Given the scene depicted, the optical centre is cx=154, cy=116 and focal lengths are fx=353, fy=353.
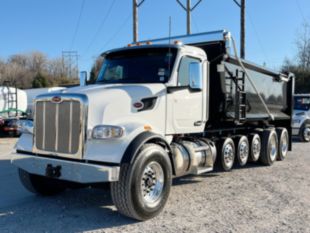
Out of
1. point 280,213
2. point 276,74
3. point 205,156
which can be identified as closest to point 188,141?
point 205,156

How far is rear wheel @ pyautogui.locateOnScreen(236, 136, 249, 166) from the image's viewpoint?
29.9 ft

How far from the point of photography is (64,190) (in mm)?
6801

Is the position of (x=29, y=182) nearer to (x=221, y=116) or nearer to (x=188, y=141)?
(x=188, y=141)

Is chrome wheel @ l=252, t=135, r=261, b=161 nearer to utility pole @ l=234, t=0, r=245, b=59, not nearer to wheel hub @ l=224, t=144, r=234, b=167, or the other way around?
wheel hub @ l=224, t=144, r=234, b=167

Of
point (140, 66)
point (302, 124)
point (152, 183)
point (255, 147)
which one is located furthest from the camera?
point (302, 124)

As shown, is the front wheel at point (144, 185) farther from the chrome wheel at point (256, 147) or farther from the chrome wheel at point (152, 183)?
the chrome wheel at point (256, 147)

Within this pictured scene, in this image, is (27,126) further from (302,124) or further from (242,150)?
(302,124)

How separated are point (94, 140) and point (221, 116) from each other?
13.1ft

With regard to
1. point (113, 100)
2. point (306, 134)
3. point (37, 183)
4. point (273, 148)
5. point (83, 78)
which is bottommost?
point (37, 183)

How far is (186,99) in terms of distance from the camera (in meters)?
6.55

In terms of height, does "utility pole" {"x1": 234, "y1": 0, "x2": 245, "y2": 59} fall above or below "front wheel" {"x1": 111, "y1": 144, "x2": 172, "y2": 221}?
above

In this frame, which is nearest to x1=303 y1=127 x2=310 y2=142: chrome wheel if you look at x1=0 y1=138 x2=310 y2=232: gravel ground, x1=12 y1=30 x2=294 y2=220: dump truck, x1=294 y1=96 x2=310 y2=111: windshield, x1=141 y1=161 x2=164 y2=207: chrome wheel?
x1=294 y1=96 x2=310 y2=111: windshield

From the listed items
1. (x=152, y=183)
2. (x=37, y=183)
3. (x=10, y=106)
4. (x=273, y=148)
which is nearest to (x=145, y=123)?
(x=152, y=183)

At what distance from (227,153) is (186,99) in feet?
8.67
